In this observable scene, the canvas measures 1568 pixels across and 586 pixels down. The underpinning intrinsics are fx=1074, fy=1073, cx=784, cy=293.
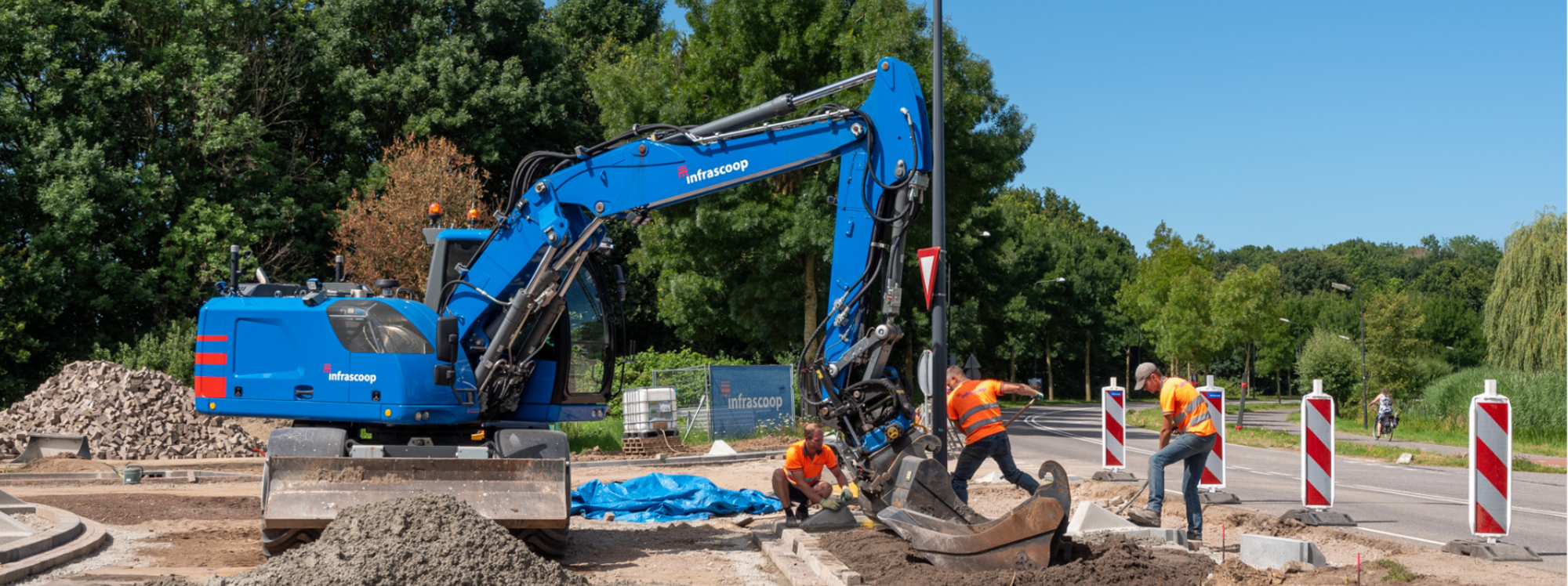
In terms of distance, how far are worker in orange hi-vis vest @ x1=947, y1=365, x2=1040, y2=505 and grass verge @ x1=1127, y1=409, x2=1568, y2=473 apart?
987 cm

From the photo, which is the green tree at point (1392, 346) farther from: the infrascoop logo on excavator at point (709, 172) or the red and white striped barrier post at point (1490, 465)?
the infrascoop logo on excavator at point (709, 172)

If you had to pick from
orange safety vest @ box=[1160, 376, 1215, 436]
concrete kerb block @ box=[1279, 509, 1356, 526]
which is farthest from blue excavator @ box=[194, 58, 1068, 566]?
concrete kerb block @ box=[1279, 509, 1356, 526]

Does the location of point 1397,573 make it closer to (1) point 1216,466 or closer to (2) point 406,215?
(1) point 1216,466

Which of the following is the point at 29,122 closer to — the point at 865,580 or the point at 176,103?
the point at 176,103

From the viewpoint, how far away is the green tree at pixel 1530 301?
3098 cm

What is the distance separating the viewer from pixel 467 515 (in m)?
7.29

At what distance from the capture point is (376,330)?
28.6ft

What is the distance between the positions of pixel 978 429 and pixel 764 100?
1707 centimetres

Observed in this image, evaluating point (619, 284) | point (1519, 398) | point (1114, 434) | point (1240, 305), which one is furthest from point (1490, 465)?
point (1240, 305)

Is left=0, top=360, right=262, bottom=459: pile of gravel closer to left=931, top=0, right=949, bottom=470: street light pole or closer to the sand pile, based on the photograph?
left=931, top=0, right=949, bottom=470: street light pole

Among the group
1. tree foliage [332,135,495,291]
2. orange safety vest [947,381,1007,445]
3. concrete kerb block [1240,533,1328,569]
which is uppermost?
tree foliage [332,135,495,291]

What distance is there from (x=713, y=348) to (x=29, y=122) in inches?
808

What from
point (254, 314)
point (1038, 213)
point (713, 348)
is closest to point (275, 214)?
point (713, 348)

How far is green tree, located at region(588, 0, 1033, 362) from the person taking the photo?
2522 cm
